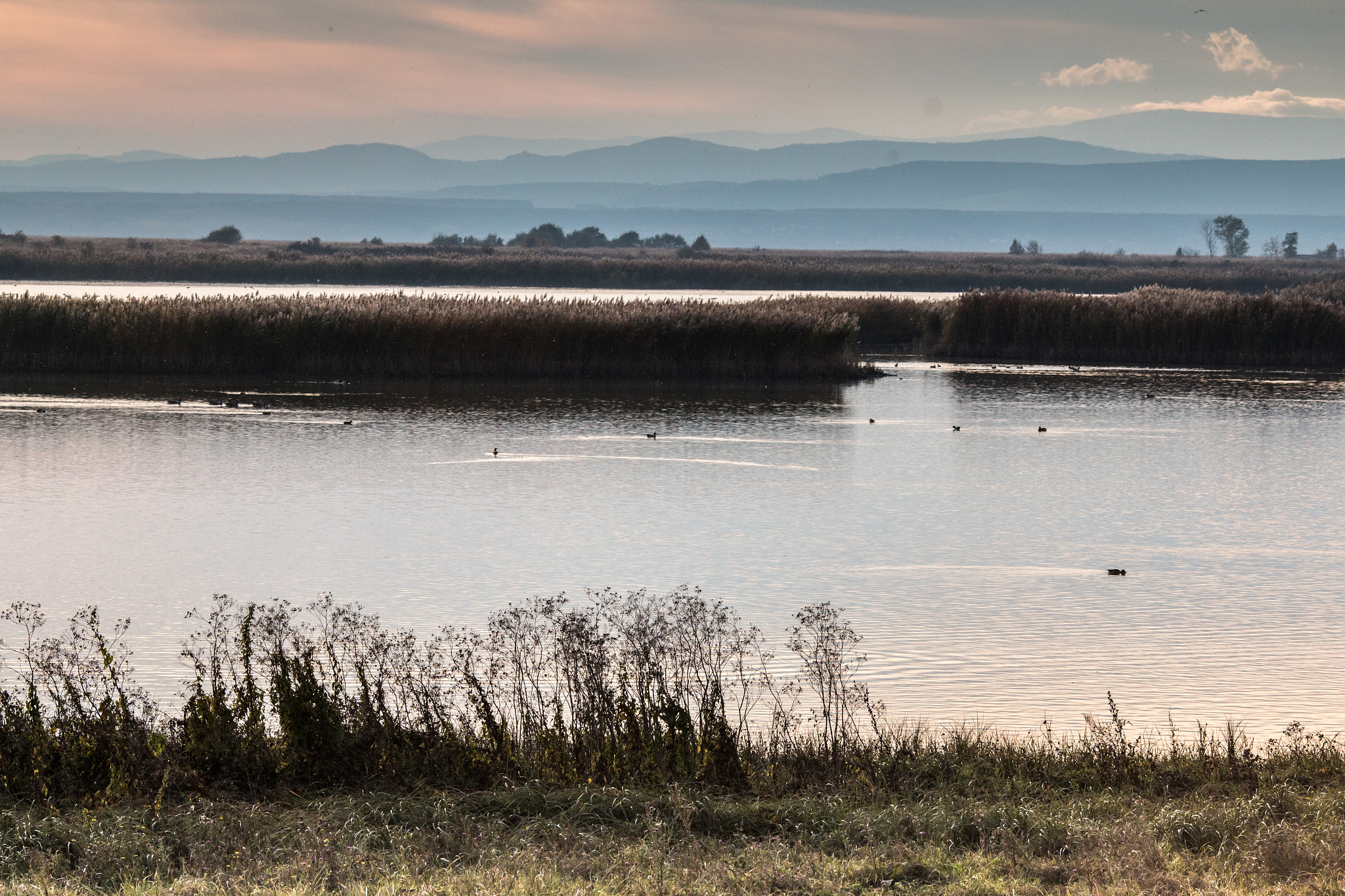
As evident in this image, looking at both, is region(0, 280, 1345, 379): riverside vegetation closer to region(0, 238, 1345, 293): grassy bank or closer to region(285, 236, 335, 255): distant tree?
region(0, 238, 1345, 293): grassy bank

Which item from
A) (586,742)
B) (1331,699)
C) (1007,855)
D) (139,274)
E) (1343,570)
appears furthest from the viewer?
(139,274)

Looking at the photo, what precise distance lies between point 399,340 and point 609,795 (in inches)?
1411

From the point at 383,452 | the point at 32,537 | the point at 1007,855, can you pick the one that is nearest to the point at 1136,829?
the point at 1007,855

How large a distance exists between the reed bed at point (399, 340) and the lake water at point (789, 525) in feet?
18.5

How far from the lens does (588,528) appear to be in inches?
790

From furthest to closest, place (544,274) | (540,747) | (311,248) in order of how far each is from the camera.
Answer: (311,248), (544,274), (540,747)

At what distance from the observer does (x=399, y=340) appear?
143ft

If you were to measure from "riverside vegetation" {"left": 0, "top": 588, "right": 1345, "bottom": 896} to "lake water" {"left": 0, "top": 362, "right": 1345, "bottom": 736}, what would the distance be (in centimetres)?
190

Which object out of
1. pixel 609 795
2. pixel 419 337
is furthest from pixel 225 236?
pixel 609 795

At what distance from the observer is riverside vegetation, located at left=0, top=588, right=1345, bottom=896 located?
748cm

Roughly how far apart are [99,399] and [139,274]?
86.4 metres

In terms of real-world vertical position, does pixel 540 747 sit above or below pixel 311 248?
below

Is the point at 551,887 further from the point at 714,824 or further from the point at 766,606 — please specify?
the point at 766,606

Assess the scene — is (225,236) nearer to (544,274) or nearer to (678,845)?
(544,274)
